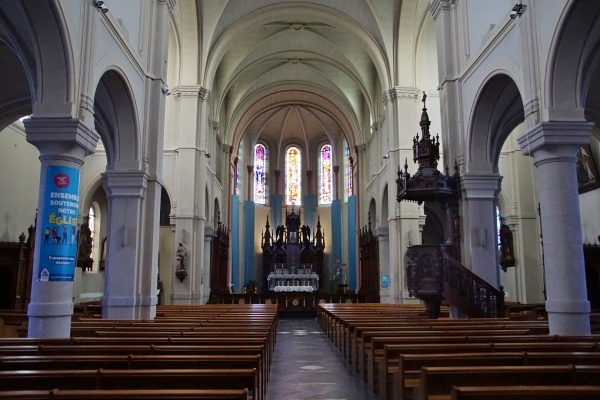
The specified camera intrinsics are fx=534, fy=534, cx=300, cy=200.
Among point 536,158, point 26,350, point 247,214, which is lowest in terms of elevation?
point 26,350

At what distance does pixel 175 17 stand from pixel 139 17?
6.62 meters

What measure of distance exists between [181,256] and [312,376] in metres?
11.8

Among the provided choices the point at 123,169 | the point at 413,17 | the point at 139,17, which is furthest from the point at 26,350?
the point at 413,17

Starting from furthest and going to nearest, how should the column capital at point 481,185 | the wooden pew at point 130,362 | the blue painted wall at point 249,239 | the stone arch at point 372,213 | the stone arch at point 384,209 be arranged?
the blue painted wall at point 249,239
the stone arch at point 372,213
the stone arch at point 384,209
the column capital at point 481,185
the wooden pew at point 130,362

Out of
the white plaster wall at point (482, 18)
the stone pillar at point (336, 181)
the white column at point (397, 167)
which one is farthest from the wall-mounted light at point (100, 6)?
the stone pillar at point (336, 181)

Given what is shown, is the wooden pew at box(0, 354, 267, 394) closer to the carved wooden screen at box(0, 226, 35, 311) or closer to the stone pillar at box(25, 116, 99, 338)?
the stone pillar at box(25, 116, 99, 338)

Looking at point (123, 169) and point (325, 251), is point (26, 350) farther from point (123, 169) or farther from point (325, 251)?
point (325, 251)

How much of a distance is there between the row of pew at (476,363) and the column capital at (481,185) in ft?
11.6

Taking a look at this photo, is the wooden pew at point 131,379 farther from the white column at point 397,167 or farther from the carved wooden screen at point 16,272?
the white column at point 397,167

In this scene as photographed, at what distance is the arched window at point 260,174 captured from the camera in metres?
35.7

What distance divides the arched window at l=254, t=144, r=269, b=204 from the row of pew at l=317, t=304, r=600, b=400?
27.4m

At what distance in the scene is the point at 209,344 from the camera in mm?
5348

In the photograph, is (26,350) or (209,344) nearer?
(26,350)

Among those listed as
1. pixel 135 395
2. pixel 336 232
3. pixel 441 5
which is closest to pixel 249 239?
pixel 336 232
